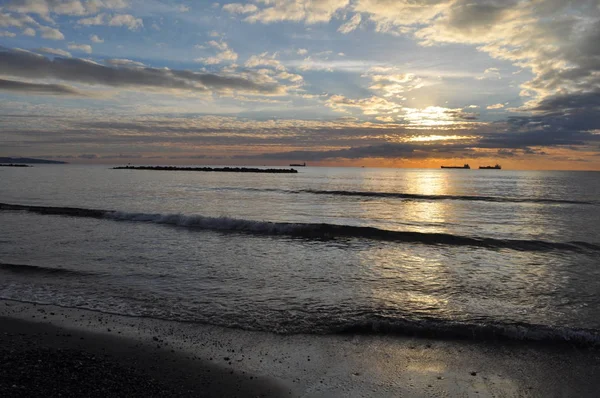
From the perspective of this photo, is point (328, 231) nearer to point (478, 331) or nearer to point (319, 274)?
point (319, 274)

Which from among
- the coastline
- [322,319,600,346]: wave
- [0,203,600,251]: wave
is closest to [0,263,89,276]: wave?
the coastline

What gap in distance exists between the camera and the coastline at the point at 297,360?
6.15 m

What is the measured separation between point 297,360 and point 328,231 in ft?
53.8

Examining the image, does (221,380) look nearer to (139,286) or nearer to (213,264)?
(139,286)

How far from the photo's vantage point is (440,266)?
15133mm

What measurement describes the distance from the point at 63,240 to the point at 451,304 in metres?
17.5

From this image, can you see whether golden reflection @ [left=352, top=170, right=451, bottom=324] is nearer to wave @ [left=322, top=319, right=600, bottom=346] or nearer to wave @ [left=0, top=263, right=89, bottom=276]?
wave @ [left=322, top=319, right=600, bottom=346]

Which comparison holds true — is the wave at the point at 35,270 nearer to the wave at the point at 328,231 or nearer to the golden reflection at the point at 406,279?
the golden reflection at the point at 406,279

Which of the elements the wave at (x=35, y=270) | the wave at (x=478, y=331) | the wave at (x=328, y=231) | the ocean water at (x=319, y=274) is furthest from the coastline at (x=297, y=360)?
the wave at (x=328, y=231)

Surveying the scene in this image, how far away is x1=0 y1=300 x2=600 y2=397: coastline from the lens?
6.15 meters

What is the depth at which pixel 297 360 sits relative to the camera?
710 cm

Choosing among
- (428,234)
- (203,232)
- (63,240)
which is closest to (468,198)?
(428,234)

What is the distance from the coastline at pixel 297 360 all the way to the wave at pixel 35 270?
418 cm

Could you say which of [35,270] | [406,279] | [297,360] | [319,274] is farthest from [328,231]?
[297,360]
